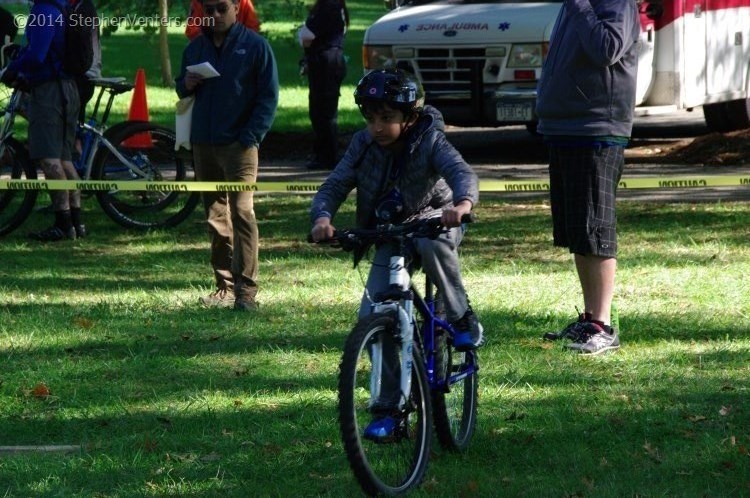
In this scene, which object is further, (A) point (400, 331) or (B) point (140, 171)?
(B) point (140, 171)

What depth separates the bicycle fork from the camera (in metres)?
5.30

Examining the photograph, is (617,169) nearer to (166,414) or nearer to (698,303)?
(698,303)

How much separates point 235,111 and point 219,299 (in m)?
1.19

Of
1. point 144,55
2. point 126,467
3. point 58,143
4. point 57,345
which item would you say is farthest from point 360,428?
point 144,55

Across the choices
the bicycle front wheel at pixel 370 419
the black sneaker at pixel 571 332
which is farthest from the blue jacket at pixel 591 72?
the bicycle front wheel at pixel 370 419

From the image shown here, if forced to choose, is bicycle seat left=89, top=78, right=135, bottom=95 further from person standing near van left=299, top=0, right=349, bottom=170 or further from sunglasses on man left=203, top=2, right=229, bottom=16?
sunglasses on man left=203, top=2, right=229, bottom=16

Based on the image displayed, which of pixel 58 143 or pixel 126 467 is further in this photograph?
pixel 58 143

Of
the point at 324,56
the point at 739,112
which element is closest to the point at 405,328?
the point at 324,56

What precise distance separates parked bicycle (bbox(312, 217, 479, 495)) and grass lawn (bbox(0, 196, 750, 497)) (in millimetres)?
181

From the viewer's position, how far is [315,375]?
745 centimetres

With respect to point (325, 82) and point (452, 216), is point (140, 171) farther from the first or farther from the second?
point (452, 216)

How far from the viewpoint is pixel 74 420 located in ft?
22.0

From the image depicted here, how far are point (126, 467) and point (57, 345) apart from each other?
2.44m

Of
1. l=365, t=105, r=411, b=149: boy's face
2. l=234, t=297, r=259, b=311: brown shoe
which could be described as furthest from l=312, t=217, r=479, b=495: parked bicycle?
l=234, t=297, r=259, b=311: brown shoe
